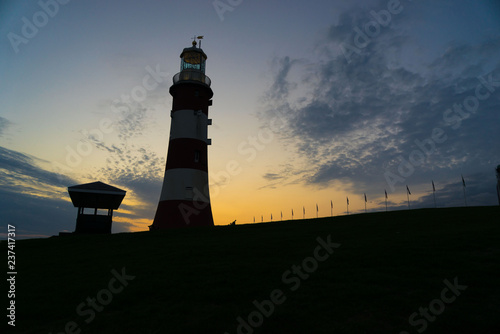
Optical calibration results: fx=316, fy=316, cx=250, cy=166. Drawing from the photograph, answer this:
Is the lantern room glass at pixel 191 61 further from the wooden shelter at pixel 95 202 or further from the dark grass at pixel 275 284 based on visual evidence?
the dark grass at pixel 275 284

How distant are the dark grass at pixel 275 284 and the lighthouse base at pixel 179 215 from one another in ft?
43.8

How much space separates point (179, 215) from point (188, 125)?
31.2ft

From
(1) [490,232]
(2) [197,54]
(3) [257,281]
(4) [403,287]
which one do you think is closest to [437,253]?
(4) [403,287]

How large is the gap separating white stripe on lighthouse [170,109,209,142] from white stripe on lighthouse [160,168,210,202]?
378cm

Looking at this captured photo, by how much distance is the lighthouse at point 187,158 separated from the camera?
103ft

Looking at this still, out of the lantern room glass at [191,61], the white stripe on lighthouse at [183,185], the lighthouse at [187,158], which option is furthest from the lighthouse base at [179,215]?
the lantern room glass at [191,61]

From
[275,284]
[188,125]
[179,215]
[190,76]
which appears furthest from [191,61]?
[275,284]

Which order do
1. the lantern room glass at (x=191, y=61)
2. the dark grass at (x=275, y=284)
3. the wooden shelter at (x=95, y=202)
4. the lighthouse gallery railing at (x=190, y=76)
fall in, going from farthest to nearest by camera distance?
the lantern room glass at (x=191, y=61) < the lighthouse gallery railing at (x=190, y=76) < the wooden shelter at (x=95, y=202) < the dark grass at (x=275, y=284)

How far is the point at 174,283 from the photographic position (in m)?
10.7

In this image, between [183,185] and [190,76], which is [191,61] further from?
[183,185]

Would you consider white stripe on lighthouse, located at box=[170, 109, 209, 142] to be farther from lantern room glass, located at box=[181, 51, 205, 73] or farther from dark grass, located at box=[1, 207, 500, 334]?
dark grass, located at box=[1, 207, 500, 334]

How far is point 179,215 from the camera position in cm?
3105

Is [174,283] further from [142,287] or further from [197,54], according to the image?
[197,54]

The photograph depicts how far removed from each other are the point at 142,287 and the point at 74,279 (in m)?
3.62
